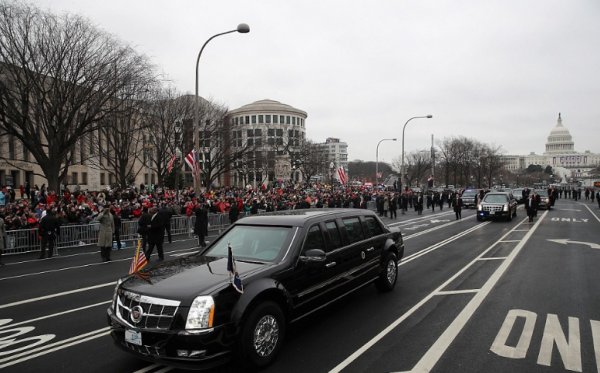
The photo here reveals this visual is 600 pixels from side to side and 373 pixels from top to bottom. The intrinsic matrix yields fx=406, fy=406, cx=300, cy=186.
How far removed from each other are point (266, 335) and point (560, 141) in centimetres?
21021

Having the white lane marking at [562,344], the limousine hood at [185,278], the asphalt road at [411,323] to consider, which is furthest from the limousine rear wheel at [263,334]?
the white lane marking at [562,344]

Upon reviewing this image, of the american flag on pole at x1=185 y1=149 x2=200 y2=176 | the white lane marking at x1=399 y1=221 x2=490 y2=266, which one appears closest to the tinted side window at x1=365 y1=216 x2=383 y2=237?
the white lane marking at x1=399 y1=221 x2=490 y2=266

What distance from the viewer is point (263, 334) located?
4.63m

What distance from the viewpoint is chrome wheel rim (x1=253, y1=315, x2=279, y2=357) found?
14.8ft

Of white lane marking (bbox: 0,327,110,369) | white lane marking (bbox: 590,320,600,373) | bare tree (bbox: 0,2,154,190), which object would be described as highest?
bare tree (bbox: 0,2,154,190)

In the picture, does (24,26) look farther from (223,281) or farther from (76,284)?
(223,281)

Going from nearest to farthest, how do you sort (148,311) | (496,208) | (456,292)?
(148,311)
(456,292)
(496,208)

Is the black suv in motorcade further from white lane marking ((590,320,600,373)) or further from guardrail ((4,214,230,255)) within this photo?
white lane marking ((590,320,600,373))

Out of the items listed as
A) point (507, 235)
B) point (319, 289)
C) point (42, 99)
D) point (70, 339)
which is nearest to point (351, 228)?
point (319, 289)

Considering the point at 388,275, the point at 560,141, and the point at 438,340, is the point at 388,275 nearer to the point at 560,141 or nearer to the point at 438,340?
the point at 438,340

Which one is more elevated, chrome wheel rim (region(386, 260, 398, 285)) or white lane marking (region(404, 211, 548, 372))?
chrome wheel rim (region(386, 260, 398, 285))

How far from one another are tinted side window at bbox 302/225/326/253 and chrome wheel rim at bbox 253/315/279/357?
3.57 ft

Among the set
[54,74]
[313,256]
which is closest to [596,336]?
[313,256]

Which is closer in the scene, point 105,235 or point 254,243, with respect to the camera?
point 254,243
